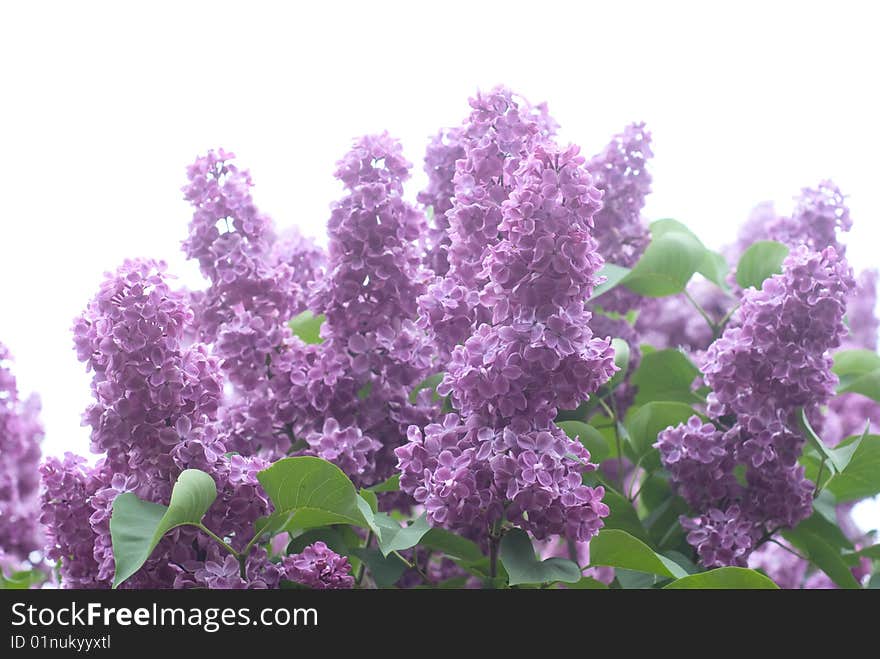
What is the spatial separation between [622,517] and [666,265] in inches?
13.1

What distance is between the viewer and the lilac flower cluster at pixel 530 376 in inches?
31.7

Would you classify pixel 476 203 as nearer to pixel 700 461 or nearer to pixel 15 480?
pixel 700 461

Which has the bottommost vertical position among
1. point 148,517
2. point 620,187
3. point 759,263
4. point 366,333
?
point 148,517

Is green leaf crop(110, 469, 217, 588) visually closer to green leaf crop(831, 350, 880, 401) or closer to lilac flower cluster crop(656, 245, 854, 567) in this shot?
lilac flower cluster crop(656, 245, 854, 567)

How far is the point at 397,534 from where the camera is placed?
85cm

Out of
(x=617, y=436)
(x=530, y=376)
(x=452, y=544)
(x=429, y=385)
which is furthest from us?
(x=617, y=436)

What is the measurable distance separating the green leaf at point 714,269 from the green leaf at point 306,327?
47cm

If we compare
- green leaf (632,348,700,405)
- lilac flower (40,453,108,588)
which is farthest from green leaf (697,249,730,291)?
lilac flower (40,453,108,588)

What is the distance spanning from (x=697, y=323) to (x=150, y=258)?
0.96 m

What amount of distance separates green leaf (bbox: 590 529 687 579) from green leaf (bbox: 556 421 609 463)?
5.3 inches

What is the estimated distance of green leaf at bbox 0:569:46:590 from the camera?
1.18 m

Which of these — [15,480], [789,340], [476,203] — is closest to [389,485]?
[476,203]

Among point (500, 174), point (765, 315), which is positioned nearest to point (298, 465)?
point (500, 174)
